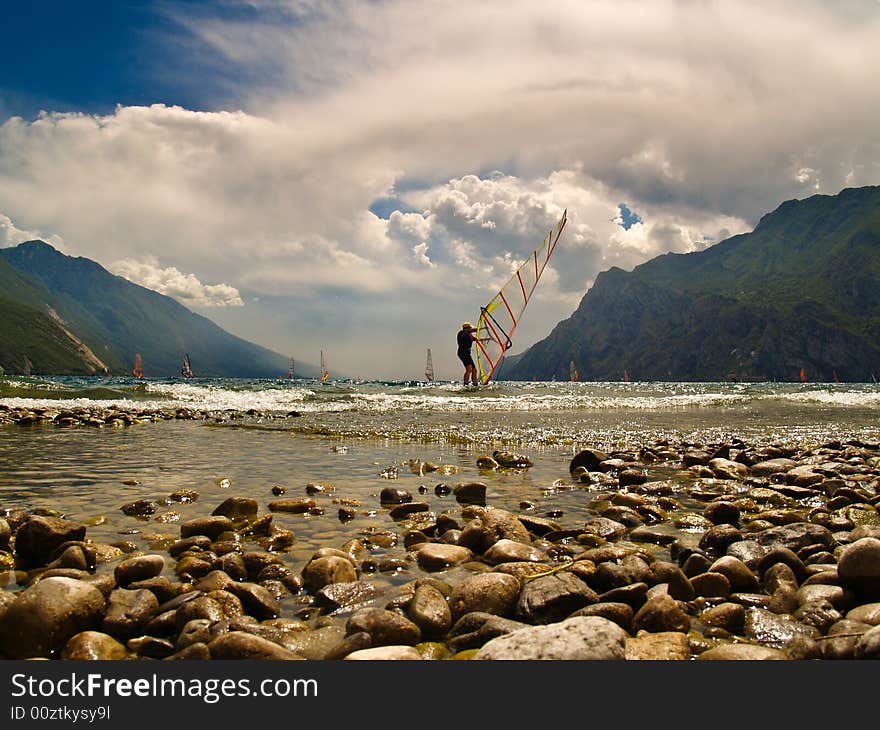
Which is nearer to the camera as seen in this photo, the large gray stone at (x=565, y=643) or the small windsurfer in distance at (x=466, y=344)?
the large gray stone at (x=565, y=643)

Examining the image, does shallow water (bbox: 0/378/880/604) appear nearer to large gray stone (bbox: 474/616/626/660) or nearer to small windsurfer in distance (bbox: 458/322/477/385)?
large gray stone (bbox: 474/616/626/660)

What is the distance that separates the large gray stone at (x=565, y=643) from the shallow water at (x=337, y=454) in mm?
2143

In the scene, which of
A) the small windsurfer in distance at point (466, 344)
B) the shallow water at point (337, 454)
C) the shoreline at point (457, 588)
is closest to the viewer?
the shoreline at point (457, 588)

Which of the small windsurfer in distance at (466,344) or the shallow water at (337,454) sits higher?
the small windsurfer in distance at (466,344)

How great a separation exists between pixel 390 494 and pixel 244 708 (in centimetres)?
548

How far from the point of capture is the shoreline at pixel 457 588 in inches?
148

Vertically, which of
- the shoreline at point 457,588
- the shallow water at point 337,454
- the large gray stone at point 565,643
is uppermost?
the large gray stone at point 565,643

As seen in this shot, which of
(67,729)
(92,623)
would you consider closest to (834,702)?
(67,729)

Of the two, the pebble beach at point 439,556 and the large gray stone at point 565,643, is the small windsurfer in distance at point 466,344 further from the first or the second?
the large gray stone at point 565,643

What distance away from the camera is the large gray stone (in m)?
3.22

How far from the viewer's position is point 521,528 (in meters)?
6.50

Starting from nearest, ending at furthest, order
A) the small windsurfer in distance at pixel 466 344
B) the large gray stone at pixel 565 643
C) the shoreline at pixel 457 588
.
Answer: the large gray stone at pixel 565 643 → the shoreline at pixel 457 588 → the small windsurfer in distance at pixel 466 344

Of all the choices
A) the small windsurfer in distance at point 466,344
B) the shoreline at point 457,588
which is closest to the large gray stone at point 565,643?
the shoreline at point 457,588

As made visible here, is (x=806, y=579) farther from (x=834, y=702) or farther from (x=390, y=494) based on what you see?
(x=390, y=494)
